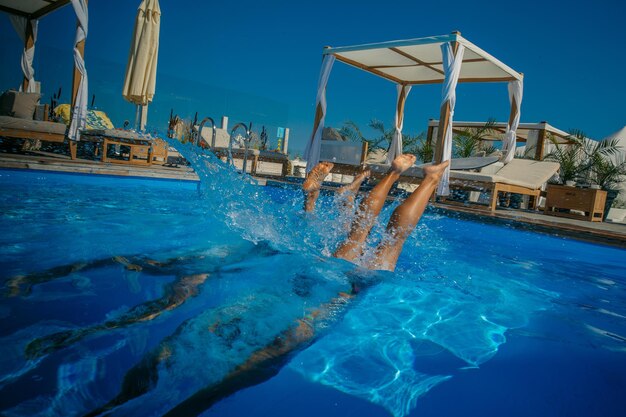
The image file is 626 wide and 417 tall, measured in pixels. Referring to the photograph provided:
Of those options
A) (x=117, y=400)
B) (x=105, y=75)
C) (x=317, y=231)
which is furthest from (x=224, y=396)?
(x=105, y=75)

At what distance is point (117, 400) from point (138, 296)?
0.77m

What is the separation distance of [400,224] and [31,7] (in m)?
10.1

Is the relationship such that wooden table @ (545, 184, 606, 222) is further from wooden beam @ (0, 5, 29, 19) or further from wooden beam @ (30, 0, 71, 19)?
wooden beam @ (0, 5, 29, 19)

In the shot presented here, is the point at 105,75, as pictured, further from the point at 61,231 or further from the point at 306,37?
the point at 306,37

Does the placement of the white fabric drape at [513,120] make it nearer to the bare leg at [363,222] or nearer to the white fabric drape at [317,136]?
the white fabric drape at [317,136]

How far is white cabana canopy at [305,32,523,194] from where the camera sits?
661 cm

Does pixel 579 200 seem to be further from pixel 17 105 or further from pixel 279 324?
pixel 17 105

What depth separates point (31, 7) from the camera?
8555 mm

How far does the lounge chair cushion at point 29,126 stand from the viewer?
20.4 feet

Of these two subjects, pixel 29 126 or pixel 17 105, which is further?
pixel 17 105

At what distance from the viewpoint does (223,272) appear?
7.58ft

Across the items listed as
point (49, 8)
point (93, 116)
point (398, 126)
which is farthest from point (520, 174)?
point (93, 116)

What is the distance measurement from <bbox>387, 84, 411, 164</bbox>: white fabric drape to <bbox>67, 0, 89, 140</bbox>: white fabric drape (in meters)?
6.54

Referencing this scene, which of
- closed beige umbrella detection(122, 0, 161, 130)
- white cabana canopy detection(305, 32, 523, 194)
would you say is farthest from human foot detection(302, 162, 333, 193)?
closed beige umbrella detection(122, 0, 161, 130)
